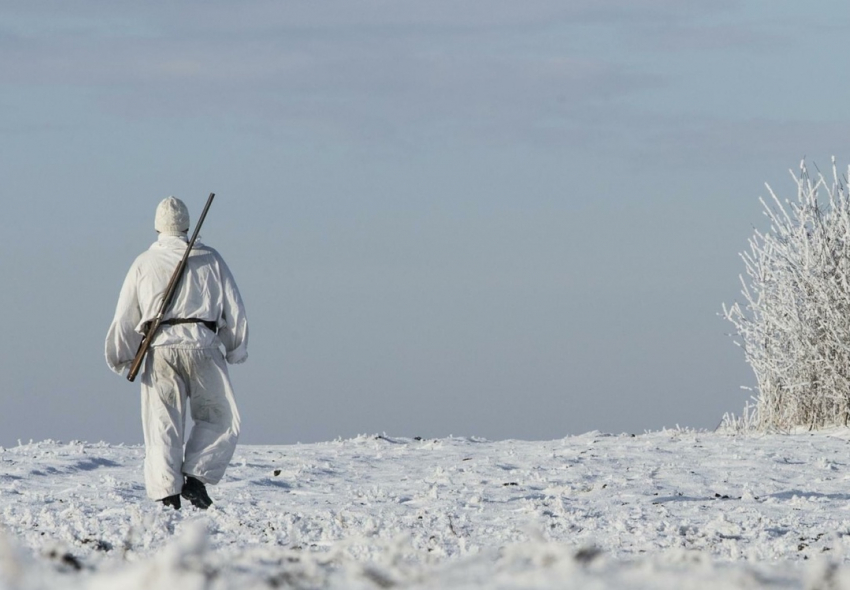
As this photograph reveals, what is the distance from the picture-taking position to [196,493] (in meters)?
8.56

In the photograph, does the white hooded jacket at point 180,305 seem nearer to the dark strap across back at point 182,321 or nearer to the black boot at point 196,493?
the dark strap across back at point 182,321

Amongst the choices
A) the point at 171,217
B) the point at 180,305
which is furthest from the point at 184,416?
the point at 171,217

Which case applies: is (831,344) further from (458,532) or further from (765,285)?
(458,532)

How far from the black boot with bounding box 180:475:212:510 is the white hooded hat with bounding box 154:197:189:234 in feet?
5.96

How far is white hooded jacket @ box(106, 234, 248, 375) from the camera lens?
28.4 ft

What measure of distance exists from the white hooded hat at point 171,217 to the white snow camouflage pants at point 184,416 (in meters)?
0.94

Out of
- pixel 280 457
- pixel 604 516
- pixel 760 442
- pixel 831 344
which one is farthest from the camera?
pixel 831 344

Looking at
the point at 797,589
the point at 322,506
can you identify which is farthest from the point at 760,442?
the point at 797,589

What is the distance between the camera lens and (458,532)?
7.64m

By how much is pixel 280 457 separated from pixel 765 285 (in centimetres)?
653

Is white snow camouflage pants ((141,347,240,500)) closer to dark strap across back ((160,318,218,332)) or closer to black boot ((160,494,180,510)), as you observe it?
black boot ((160,494,180,510))

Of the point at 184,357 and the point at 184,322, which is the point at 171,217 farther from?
the point at 184,357

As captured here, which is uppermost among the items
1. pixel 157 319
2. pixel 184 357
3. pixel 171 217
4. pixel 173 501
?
pixel 171 217

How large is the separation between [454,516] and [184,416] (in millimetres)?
2066
